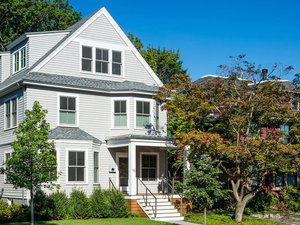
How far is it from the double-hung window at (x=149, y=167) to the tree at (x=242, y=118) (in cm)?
359

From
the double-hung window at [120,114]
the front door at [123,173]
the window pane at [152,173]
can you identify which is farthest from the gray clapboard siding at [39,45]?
the window pane at [152,173]

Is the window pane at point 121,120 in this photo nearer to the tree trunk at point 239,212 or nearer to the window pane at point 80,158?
the window pane at point 80,158

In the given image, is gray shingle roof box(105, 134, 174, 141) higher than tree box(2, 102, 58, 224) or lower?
higher

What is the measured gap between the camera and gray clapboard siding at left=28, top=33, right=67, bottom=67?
2480 cm

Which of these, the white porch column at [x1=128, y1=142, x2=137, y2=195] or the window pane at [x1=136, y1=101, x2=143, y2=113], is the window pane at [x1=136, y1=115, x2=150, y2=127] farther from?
the white porch column at [x1=128, y1=142, x2=137, y2=195]

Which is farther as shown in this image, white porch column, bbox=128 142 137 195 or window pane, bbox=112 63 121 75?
window pane, bbox=112 63 121 75

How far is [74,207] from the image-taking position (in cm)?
2036

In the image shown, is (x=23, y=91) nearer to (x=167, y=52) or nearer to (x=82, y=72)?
(x=82, y=72)

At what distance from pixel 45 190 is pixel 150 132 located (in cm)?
708

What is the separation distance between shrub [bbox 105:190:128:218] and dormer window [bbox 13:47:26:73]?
9708mm

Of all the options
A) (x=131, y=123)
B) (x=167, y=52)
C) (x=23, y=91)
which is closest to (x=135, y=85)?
(x=131, y=123)

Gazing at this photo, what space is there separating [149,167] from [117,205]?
5011 millimetres

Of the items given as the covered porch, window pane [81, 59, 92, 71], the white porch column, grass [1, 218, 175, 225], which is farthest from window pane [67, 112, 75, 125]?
grass [1, 218, 175, 225]

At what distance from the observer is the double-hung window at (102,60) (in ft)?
83.8
